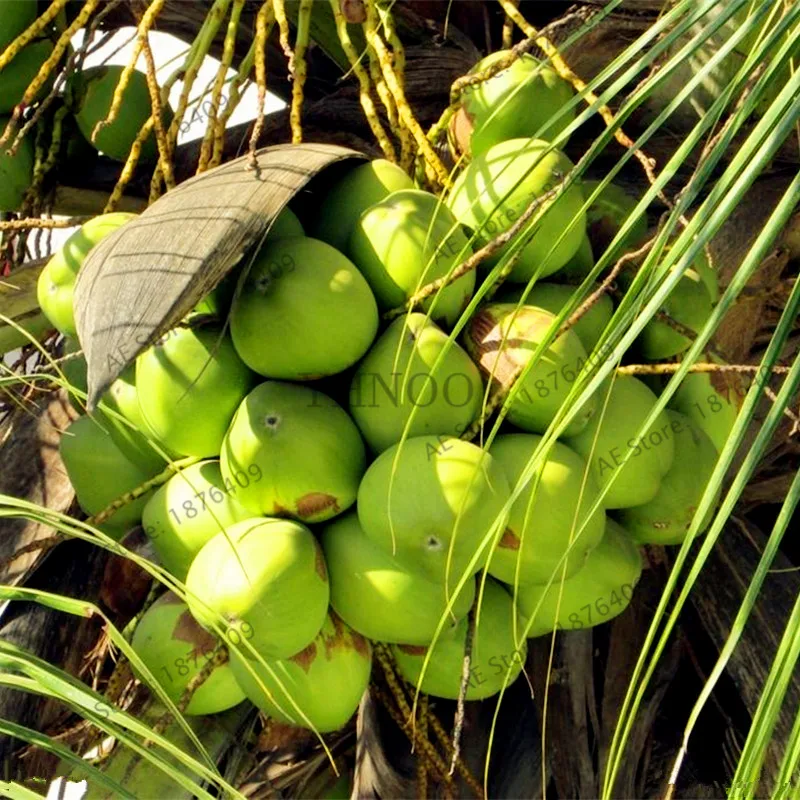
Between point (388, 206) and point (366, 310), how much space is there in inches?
4.1

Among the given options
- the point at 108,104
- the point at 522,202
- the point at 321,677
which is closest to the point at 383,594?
the point at 321,677

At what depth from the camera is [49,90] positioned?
54.8 inches

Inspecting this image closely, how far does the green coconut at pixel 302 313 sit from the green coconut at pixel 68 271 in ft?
0.63

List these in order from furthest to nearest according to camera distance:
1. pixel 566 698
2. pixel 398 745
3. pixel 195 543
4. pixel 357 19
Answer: pixel 566 698
pixel 398 745
pixel 357 19
pixel 195 543

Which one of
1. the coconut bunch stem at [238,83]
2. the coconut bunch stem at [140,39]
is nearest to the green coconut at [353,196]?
the coconut bunch stem at [238,83]

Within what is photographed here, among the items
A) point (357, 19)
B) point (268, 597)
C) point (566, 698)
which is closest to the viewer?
point (268, 597)

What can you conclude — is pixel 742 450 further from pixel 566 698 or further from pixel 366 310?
pixel 366 310

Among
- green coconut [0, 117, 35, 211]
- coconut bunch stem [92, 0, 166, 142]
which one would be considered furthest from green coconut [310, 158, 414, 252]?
green coconut [0, 117, 35, 211]

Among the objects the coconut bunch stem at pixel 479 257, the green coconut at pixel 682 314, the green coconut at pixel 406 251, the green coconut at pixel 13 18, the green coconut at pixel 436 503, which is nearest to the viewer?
the coconut bunch stem at pixel 479 257

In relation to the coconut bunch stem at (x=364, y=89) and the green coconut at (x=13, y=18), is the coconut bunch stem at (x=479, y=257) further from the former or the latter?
the green coconut at (x=13, y=18)

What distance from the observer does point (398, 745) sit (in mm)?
1271

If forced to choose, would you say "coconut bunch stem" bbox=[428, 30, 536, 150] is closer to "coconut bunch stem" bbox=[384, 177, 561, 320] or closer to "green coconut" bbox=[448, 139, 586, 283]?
"green coconut" bbox=[448, 139, 586, 283]

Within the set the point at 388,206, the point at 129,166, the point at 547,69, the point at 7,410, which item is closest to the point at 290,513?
the point at 388,206

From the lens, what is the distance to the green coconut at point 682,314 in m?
1.12
